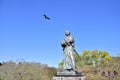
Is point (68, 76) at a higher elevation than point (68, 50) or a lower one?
lower

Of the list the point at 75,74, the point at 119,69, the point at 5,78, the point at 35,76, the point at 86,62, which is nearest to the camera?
the point at 75,74

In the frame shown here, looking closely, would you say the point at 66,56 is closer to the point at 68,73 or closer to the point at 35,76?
the point at 68,73

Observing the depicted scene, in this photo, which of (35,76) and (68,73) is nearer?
(68,73)

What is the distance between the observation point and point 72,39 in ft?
42.0

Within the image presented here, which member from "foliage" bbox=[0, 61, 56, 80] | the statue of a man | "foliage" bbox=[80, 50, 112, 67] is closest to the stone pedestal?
the statue of a man

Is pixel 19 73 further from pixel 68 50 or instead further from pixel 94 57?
pixel 94 57

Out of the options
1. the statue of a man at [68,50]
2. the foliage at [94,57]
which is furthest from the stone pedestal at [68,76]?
the foliage at [94,57]

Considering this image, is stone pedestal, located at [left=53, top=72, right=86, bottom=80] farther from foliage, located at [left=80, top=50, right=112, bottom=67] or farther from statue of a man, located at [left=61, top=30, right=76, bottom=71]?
foliage, located at [left=80, top=50, right=112, bottom=67]

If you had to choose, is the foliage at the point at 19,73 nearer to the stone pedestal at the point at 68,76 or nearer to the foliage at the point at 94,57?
the stone pedestal at the point at 68,76

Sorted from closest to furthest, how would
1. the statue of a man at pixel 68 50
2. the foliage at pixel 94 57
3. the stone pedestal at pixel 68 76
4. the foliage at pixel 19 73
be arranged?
1. the stone pedestal at pixel 68 76
2. the statue of a man at pixel 68 50
3. the foliage at pixel 19 73
4. the foliage at pixel 94 57

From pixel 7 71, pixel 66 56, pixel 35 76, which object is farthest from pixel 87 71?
pixel 66 56

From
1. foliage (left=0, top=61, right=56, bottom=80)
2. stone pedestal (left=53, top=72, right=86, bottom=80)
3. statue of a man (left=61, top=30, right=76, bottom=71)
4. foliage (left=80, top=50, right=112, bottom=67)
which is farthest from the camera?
foliage (left=80, top=50, right=112, bottom=67)

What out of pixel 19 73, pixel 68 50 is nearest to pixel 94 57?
pixel 19 73

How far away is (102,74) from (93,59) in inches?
959
